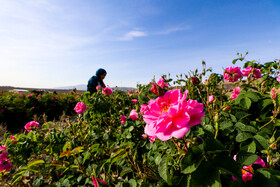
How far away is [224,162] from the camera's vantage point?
58 cm

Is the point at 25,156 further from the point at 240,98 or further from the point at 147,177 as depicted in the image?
the point at 240,98

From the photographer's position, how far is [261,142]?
2.92 feet

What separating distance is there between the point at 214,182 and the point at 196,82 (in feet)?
1.69

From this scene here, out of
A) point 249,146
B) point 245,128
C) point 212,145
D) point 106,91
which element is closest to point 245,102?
point 245,128

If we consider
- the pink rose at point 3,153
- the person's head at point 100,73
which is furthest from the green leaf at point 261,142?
the person's head at point 100,73

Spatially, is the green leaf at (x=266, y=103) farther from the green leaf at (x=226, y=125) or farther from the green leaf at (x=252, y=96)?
the green leaf at (x=226, y=125)

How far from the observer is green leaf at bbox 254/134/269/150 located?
0.88m

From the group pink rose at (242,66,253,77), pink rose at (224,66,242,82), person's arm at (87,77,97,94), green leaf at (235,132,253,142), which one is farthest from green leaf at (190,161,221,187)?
person's arm at (87,77,97,94)

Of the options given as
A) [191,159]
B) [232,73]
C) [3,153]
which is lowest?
[3,153]

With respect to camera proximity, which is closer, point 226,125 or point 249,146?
point 249,146

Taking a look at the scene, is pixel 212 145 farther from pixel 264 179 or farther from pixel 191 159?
pixel 264 179

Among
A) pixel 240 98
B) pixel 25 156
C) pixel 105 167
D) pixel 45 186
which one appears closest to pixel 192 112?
pixel 105 167

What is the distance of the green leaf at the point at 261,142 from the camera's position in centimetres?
88

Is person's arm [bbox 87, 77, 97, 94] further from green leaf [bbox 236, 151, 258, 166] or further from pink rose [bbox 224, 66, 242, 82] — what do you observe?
green leaf [bbox 236, 151, 258, 166]
